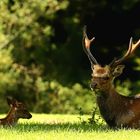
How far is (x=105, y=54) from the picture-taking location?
29.9 metres

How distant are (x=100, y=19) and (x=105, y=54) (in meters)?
1.72

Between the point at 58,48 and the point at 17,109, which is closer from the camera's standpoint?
the point at 17,109

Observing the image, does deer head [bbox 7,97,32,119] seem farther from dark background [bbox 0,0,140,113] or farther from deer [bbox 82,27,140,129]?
dark background [bbox 0,0,140,113]

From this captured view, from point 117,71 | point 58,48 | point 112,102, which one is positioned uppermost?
point 117,71

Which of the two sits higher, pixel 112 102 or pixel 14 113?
pixel 112 102

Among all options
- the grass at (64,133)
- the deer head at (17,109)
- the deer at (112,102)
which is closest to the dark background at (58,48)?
the deer head at (17,109)

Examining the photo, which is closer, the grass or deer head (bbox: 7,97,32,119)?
the grass

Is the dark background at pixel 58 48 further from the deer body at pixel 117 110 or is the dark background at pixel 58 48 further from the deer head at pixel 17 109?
Answer: the deer body at pixel 117 110

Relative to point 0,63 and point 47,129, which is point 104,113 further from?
point 0,63

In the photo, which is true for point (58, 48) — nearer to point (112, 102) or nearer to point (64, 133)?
point (112, 102)

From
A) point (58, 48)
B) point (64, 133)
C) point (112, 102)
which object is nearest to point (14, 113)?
point (112, 102)

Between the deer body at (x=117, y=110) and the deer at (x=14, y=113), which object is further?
the deer at (x=14, y=113)

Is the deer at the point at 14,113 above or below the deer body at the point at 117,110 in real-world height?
below

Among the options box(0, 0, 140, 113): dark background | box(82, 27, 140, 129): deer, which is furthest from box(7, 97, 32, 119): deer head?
box(0, 0, 140, 113): dark background
